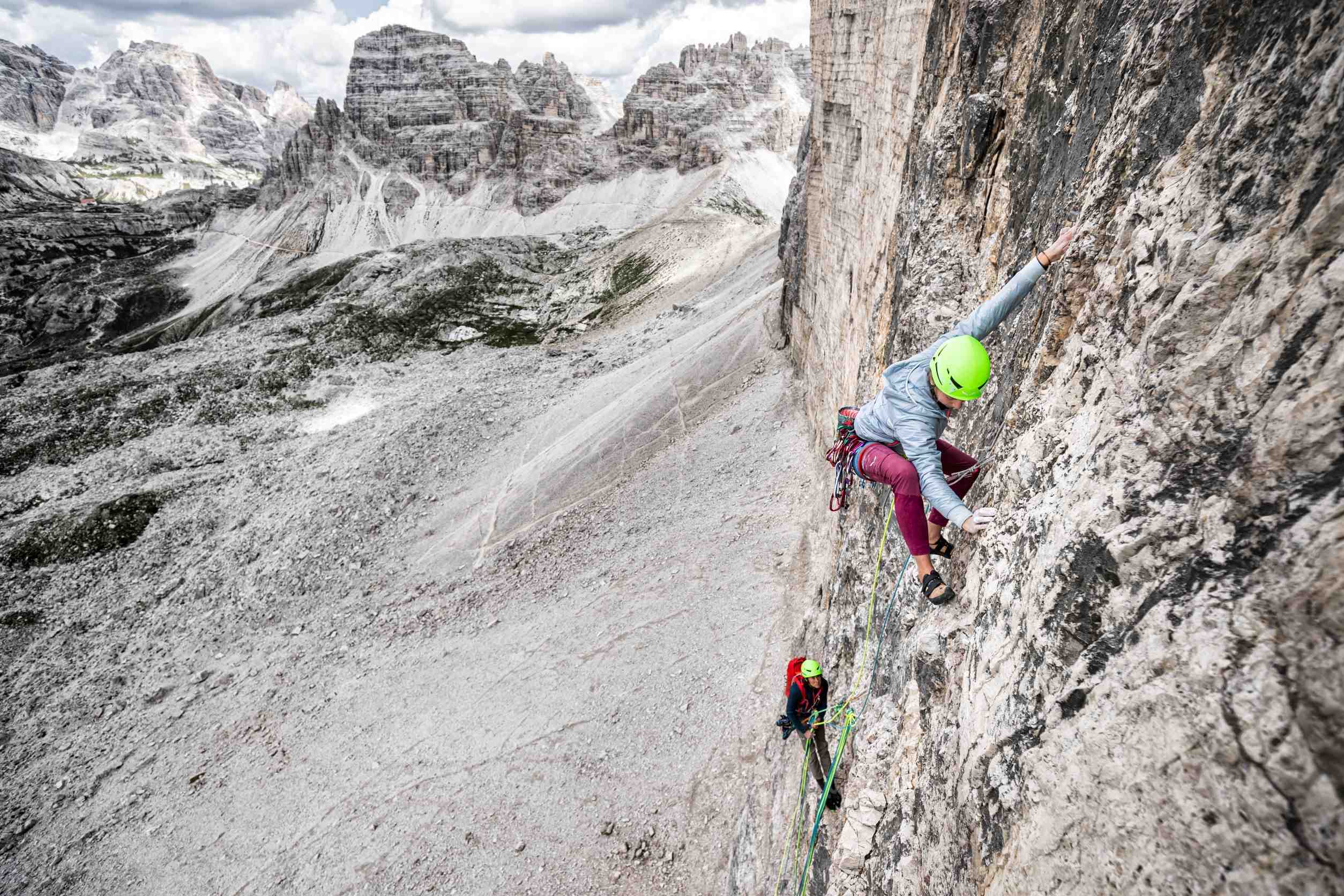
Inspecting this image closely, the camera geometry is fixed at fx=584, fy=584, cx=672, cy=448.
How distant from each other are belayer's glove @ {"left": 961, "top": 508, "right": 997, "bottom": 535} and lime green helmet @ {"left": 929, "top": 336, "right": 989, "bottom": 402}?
101 cm

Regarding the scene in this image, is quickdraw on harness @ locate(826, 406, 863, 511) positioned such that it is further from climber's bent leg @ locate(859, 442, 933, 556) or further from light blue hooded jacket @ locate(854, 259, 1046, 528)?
light blue hooded jacket @ locate(854, 259, 1046, 528)

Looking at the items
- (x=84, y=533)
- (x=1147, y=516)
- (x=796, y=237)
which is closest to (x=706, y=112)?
(x=796, y=237)

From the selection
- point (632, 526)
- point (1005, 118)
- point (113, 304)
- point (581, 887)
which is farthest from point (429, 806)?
point (113, 304)

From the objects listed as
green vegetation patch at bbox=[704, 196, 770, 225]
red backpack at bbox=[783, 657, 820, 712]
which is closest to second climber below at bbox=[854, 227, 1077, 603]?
red backpack at bbox=[783, 657, 820, 712]

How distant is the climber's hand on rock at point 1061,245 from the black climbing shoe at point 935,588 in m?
3.29

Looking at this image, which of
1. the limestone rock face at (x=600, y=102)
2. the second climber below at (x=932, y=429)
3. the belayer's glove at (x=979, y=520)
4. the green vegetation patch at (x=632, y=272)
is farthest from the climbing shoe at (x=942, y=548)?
the limestone rock face at (x=600, y=102)

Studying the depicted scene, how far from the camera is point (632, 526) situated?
73.9 ft

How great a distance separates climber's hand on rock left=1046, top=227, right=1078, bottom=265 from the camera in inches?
212

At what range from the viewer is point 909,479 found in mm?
6035

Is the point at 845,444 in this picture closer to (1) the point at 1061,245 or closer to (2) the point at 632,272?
(1) the point at 1061,245

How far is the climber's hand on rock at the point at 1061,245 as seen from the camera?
5.39 metres

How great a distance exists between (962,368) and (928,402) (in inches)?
22.1

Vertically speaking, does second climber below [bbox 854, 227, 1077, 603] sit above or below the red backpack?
above

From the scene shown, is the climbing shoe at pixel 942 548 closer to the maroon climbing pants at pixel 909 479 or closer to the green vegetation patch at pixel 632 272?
the maroon climbing pants at pixel 909 479
